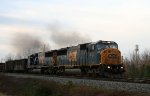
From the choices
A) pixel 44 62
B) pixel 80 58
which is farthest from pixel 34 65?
pixel 80 58

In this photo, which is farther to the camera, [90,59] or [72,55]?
[72,55]

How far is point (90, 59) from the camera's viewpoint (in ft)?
121

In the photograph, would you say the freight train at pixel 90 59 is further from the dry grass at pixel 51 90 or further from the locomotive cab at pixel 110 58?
the dry grass at pixel 51 90

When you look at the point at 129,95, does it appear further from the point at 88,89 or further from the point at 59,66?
the point at 59,66

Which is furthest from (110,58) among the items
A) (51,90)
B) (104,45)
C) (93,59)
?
(51,90)

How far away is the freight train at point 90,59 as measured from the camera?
34.8 m

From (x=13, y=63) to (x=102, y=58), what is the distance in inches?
1630

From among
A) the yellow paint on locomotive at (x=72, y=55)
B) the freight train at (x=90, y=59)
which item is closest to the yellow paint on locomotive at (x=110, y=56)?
the freight train at (x=90, y=59)

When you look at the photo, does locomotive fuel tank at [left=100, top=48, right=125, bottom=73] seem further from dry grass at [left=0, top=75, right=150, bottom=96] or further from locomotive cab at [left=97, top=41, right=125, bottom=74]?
dry grass at [left=0, top=75, right=150, bottom=96]

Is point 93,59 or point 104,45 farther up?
point 104,45

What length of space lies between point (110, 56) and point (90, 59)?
8.55 ft

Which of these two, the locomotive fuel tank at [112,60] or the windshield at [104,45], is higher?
the windshield at [104,45]

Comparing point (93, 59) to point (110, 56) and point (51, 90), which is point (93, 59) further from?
point (51, 90)

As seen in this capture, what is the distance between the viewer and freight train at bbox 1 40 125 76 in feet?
114
